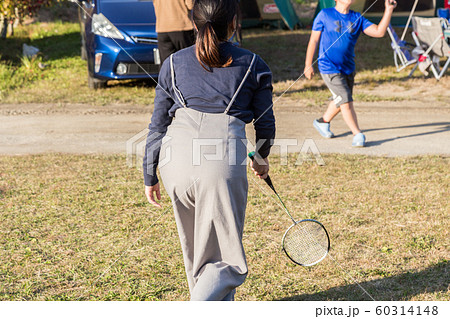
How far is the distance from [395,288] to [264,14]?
1340cm

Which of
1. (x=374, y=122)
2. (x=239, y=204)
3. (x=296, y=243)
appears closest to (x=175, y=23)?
(x=374, y=122)

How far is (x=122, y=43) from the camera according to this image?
345 inches

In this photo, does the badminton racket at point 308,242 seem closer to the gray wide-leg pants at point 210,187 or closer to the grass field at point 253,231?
the grass field at point 253,231

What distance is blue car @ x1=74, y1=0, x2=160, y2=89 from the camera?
872 centimetres

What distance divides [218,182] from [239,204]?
168 millimetres

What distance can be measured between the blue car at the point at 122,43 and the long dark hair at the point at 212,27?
621cm

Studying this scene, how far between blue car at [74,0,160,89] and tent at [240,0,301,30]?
711 cm

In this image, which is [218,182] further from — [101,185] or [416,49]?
[416,49]

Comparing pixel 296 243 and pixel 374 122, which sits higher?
pixel 296 243

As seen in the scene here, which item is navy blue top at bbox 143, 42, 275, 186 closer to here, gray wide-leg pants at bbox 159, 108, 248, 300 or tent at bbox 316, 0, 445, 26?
gray wide-leg pants at bbox 159, 108, 248, 300

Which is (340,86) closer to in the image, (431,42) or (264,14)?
(431,42)

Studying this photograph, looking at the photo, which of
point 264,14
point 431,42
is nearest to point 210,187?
point 431,42

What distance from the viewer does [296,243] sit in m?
3.36

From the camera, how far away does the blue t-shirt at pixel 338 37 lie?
6.03m
